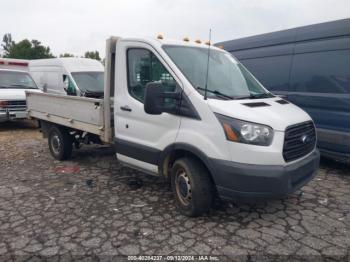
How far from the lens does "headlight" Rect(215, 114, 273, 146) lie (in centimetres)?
339

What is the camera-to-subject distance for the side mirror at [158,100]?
3.68 metres

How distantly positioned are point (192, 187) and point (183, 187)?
0.25 m

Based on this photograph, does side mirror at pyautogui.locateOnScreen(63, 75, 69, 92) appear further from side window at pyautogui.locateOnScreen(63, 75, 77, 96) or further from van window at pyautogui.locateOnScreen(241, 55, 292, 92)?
van window at pyautogui.locateOnScreen(241, 55, 292, 92)

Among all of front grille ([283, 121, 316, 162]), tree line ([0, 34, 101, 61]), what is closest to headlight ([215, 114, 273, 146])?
front grille ([283, 121, 316, 162])

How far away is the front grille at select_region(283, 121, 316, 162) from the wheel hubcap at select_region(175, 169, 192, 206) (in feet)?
3.81

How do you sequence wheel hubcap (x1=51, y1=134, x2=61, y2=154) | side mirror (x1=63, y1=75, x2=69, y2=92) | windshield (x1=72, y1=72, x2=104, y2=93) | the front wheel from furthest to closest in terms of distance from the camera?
side mirror (x1=63, y1=75, x2=69, y2=92)
windshield (x1=72, y1=72, x2=104, y2=93)
wheel hubcap (x1=51, y1=134, x2=61, y2=154)
the front wheel

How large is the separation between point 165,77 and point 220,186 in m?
1.50

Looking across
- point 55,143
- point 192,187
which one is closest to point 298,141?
point 192,187

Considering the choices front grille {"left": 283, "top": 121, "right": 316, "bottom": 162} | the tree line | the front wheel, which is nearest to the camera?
front grille {"left": 283, "top": 121, "right": 316, "bottom": 162}

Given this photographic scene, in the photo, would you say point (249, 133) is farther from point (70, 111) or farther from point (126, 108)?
point (70, 111)

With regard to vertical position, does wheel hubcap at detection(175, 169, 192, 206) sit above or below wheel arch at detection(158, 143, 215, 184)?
below

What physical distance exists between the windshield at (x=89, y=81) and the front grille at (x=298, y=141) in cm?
774

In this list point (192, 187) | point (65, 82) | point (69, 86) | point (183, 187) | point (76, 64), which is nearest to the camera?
point (192, 187)

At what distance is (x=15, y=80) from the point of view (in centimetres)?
1093
